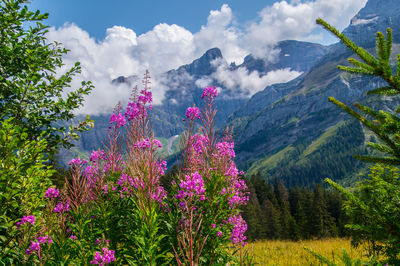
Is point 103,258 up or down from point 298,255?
up

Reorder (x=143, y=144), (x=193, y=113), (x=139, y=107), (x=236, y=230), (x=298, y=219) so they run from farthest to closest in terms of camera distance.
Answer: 1. (x=298, y=219)
2. (x=193, y=113)
3. (x=139, y=107)
4. (x=236, y=230)
5. (x=143, y=144)

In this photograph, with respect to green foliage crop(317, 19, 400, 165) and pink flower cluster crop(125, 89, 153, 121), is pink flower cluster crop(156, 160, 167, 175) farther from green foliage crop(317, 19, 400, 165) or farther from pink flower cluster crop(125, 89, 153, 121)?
green foliage crop(317, 19, 400, 165)

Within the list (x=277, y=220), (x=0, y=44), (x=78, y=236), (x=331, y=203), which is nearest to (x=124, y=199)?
(x=78, y=236)

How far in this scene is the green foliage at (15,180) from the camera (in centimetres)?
461

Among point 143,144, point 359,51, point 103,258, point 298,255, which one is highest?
point 359,51

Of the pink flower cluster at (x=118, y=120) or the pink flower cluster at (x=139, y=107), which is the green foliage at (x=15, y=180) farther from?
the pink flower cluster at (x=139, y=107)

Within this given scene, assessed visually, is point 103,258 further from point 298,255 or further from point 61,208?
point 298,255

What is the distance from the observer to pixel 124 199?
6.06 metres

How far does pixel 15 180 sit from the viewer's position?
185 inches

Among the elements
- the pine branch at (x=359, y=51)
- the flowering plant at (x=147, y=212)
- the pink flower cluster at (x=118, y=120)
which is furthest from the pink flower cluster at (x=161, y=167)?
the pine branch at (x=359, y=51)

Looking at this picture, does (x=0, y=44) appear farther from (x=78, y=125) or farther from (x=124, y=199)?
(x=124, y=199)

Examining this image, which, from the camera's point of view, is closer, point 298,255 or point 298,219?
point 298,255

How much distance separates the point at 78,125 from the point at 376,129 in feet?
24.4

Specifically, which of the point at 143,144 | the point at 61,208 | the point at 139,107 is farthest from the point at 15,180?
the point at 139,107
